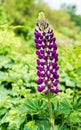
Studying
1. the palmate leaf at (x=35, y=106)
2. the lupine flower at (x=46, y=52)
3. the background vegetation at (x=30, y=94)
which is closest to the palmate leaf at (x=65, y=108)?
the background vegetation at (x=30, y=94)

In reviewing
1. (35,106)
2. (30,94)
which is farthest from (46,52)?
(30,94)

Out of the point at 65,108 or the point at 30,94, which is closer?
the point at 65,108

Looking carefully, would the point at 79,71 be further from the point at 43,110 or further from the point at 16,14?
the point at 16,14

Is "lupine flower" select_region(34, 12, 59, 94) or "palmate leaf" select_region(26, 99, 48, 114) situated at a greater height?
"lupine flower" select_region(34, 12, 59, 94)

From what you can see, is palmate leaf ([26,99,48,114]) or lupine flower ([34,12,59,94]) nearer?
lupine flower ([34,12,59,94])

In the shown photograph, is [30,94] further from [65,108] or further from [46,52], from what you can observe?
[46,52]

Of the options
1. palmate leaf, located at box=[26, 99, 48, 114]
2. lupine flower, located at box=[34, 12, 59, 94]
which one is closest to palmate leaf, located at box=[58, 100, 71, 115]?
palmate leaf, located at box=[26, 99, 48, 114]

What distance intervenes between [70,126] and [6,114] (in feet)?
1.90

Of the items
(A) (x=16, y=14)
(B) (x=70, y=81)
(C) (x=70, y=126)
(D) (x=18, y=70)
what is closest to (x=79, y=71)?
(B) (x=70, y=81)

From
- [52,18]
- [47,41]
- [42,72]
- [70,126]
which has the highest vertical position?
[52,18]

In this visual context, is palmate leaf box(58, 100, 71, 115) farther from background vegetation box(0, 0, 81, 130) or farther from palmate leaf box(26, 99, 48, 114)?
palmate leaf box(26, 99, 48, 114)

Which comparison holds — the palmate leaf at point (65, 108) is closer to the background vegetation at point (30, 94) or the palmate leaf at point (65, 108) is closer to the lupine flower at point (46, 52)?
the background vegetation at point (30, 94)

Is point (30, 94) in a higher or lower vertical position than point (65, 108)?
higher

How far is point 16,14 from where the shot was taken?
29.7 m
